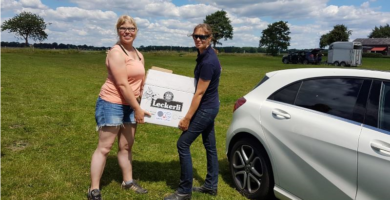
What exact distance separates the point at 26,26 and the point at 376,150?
303ft

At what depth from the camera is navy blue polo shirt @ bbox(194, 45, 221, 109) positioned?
3.46 metres

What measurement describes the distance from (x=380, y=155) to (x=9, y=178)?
4.24 metres

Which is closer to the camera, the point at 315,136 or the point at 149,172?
the point at 315,136

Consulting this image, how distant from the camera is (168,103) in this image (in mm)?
3680

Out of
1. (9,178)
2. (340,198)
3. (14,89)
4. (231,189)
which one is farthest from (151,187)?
(14,89)

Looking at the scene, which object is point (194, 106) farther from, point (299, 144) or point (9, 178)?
point (9, 178)

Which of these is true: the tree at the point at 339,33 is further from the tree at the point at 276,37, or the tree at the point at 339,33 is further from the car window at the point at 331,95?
the car window at the point at 331,95

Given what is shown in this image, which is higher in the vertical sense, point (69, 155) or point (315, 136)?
point (315, 136)

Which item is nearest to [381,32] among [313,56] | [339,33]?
[339,33]

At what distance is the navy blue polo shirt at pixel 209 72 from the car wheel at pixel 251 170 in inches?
26.7

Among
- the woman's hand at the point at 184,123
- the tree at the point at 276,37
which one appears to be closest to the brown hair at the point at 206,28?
the woman's hand at the point at 184,123

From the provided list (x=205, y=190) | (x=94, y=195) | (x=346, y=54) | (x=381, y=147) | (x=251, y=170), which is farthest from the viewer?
(x=346, y=54)

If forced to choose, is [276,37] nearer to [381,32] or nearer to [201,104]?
[381,32]

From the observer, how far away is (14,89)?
38.9 feet
